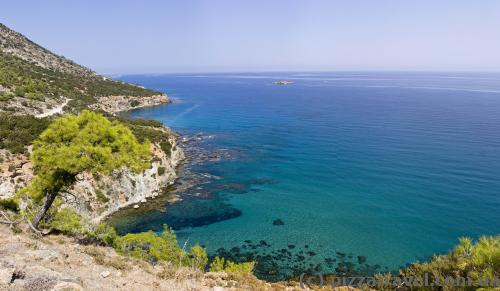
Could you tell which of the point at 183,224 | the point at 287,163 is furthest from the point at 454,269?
the point at 287,163

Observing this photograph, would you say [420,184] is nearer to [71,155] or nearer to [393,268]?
[393,268]

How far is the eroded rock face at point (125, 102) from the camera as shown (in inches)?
4834

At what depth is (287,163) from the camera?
7000 centimetres

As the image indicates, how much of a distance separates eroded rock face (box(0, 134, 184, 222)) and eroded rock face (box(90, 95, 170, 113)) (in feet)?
214

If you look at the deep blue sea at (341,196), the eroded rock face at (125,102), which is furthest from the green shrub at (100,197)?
the eroded rock face at (125,102)

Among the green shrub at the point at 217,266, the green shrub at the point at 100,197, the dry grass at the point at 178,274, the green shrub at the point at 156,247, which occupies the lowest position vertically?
the green shrub at the point at 100,197

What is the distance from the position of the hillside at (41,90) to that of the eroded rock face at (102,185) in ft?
95.5

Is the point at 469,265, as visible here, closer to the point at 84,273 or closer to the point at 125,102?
the point at 84,273

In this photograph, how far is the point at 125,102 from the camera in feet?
465

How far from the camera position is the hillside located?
244 ft

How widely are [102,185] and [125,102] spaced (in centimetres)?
10239

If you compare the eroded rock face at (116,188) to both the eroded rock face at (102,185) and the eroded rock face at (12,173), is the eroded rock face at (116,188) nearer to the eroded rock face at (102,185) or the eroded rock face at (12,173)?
the eroded rock face at (102,185)

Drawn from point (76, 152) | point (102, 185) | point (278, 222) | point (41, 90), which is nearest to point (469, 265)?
point (76, 152)

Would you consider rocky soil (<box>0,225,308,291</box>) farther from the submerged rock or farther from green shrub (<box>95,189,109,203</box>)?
green shrub (<box>95,189,109,203</box>)
